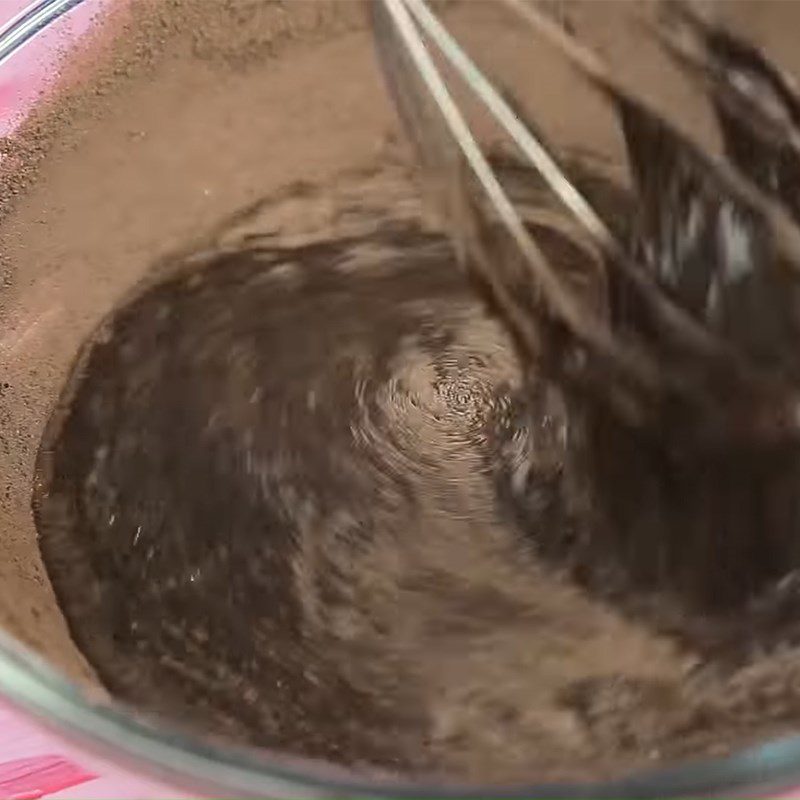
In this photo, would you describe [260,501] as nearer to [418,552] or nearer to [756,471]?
[418,552]

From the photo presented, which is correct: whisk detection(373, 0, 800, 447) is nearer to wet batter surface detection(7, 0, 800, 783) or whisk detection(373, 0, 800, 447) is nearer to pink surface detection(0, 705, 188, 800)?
wet batter surface detection(7, 0, 800, 783)

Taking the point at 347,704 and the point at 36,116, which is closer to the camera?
the point at 347,704

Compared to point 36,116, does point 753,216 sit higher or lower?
lower

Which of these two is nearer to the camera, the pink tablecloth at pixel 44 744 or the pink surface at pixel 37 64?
the pink tablecloth at pixel 44 744

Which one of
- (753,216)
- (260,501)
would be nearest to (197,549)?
(260,501)

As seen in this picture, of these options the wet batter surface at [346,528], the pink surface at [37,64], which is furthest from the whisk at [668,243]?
the pink surface at [37,64]

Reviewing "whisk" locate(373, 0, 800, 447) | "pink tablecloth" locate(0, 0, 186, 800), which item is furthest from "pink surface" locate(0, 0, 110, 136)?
"whisk" locate(373, 0, 800, 447)

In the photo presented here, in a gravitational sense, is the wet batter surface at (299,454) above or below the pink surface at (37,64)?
below

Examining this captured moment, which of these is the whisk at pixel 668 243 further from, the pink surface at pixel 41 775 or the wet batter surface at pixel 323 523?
the pink surface at pixel 41 775
